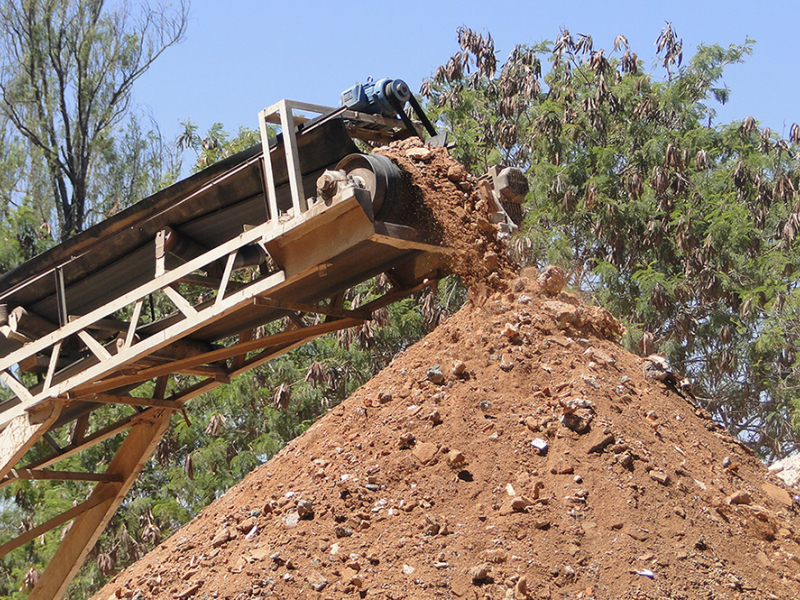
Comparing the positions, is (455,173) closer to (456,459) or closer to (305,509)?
(456,459)

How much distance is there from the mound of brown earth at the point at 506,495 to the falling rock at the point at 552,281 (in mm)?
60

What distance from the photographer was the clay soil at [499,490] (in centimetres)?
409

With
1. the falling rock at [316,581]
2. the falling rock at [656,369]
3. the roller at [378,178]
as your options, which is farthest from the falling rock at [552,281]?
the falling rock at [316,581]

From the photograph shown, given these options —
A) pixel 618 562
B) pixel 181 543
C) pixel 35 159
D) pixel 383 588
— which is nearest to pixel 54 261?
pixel 181 543

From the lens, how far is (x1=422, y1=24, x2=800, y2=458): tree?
1556 cm

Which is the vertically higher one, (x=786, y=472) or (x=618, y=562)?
(x=618, y=562)

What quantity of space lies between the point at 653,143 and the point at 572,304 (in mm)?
11608

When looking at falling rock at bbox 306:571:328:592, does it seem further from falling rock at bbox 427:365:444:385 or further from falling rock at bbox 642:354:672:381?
falling rock at bbox 642:354:672:381

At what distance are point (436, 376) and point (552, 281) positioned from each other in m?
1.07

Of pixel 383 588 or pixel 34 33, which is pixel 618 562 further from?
pixel 34 33

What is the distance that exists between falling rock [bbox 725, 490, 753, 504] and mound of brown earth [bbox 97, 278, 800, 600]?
0.01 metres

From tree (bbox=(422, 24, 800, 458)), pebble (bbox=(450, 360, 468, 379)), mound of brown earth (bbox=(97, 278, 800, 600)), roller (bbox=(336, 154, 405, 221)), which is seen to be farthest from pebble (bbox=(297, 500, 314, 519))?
tree (bbox=(422, 24, 800, 458))

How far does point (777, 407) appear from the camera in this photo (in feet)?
52.7

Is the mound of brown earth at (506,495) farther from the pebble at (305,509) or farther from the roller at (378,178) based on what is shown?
the roller at (378,178)
